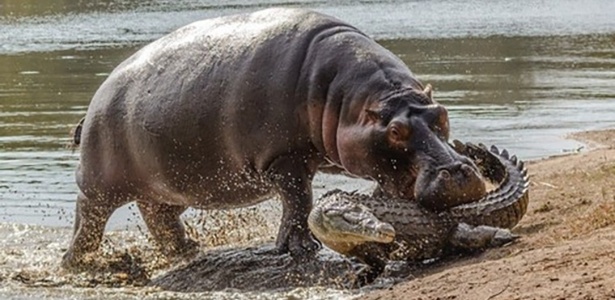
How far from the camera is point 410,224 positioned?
228 inches

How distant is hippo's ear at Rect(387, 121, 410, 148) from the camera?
590cm

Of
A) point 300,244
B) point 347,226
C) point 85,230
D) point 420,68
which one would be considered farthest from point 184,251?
point 420,68

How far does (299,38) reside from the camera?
665 cm

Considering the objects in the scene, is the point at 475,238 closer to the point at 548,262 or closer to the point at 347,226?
the point at 347,226

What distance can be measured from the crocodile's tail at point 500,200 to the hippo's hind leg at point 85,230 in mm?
2460

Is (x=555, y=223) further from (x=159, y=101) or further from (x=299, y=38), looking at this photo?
(x=159, y=101)

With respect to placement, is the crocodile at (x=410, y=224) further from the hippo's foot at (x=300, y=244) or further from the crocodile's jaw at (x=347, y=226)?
the hippo's foot at (x=300, y=244)

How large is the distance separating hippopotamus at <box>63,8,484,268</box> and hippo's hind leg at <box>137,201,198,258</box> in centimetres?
38

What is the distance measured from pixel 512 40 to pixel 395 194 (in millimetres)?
21391

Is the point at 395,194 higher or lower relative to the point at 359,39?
lower

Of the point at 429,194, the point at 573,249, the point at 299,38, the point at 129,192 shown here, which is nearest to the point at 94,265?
the point at 129,192

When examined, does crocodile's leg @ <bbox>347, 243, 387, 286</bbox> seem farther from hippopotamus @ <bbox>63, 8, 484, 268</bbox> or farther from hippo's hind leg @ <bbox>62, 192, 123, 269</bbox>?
hippo's hind leg @ <bbox>62, 192, 123, 269</bbox>

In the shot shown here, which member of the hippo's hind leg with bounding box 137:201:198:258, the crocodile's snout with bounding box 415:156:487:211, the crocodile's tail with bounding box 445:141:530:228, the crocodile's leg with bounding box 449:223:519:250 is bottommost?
the hippo's hind leg with bounding box 137:201:198:258

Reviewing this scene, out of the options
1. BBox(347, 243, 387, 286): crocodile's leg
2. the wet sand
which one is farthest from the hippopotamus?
the wet sand
